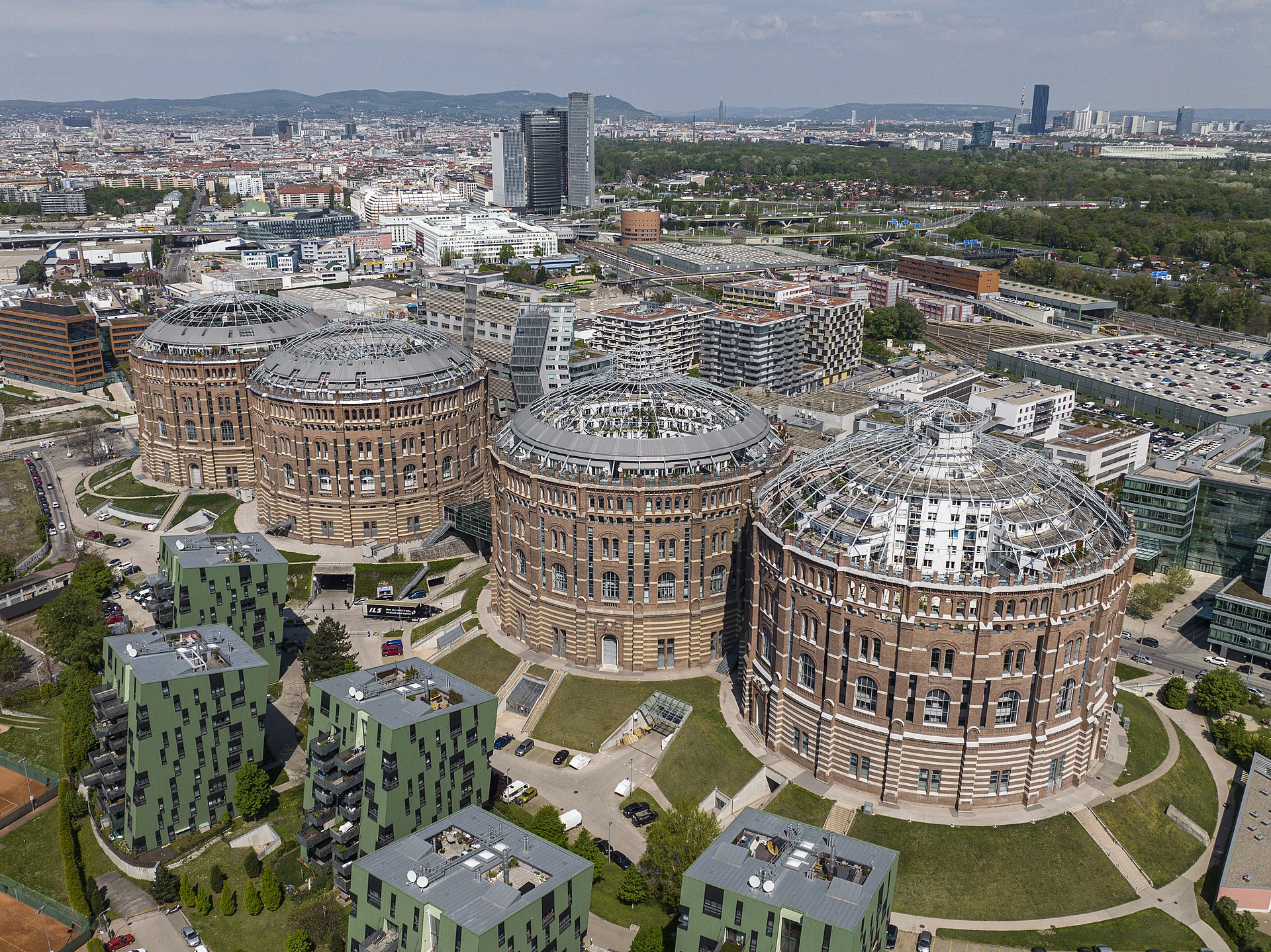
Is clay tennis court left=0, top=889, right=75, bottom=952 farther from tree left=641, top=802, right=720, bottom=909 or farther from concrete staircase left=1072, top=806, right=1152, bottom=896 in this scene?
concrete staircase left=1072, top=806, right=1152, bottom=896

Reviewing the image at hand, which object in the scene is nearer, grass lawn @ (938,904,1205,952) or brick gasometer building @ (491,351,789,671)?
grass lawn @ (938,904,1205,952)

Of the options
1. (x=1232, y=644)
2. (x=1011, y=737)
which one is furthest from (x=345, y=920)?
(x=1232, y=644)

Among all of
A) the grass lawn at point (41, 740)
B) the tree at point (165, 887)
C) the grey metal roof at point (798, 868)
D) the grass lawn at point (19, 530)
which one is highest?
the grey metal roof at point (798, 868)

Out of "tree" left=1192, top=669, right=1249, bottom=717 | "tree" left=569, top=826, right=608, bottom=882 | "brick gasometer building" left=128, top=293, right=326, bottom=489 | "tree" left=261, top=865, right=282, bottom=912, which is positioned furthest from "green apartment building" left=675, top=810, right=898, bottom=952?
"brick gasometer building" left=128, top=293, right=326, bottom=489

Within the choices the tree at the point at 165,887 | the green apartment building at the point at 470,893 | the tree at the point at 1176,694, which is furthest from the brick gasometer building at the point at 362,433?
the tree at the point at 1176,694

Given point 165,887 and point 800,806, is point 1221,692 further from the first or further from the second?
point 165,887

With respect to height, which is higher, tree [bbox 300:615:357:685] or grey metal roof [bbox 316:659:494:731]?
grey metal roof [bbox 316:659:494:731]

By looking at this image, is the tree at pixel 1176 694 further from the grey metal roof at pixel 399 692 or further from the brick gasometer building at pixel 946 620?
A: the grey metal roof at pixel 399 692
